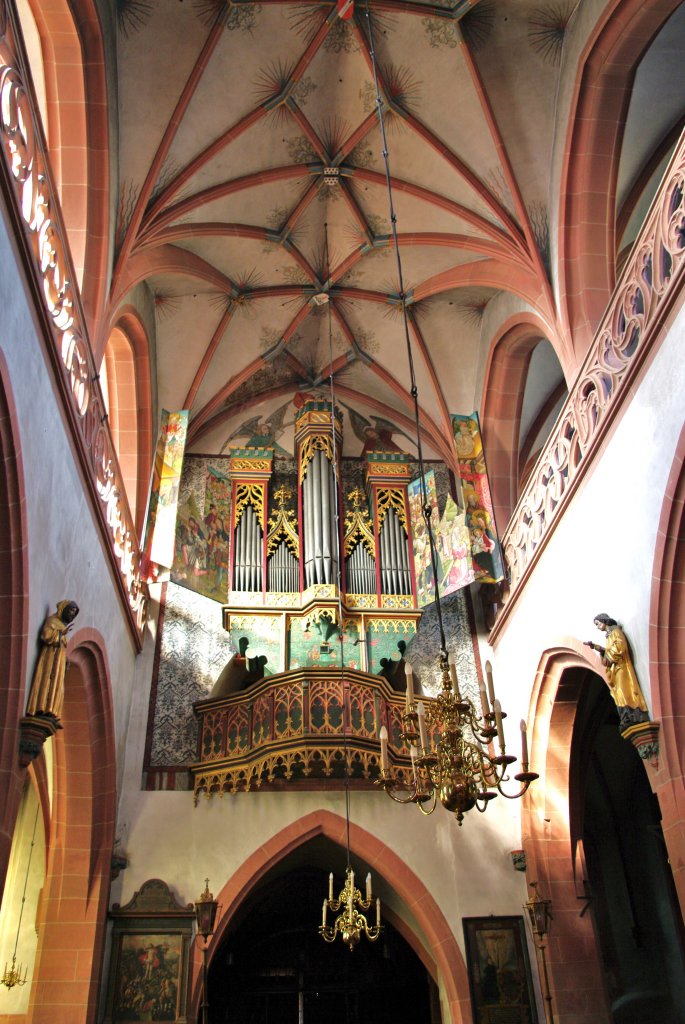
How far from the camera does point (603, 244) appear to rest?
10.9m

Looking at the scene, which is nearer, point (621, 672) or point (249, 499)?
point (621, 672)

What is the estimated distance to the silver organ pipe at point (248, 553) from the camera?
1330cm

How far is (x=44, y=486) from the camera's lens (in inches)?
292

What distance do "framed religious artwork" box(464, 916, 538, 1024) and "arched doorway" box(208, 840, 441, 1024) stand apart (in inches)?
109

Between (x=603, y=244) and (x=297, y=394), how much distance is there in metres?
6.20

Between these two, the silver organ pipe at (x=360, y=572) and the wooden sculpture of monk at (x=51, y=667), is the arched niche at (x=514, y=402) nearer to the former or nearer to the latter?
the silver organ pipe at (x=360, y=572)

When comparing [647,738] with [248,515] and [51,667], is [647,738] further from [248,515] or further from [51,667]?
[248,515]

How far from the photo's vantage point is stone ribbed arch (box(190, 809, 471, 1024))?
10938 mm

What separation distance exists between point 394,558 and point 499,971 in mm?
5660

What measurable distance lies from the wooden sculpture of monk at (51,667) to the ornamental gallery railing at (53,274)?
1714 mm

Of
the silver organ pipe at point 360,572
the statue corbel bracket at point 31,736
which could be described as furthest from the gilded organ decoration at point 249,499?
the statue corbel bracket at point 31,736

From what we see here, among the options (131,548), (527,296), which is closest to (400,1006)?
(131,548)

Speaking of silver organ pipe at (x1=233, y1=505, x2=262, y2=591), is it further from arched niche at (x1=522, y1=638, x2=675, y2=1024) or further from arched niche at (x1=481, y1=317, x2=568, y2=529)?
arched niche at (x1=522, y1=638, x2=675, y2=1024)

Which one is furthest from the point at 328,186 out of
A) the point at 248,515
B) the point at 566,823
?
the point at 566,823
